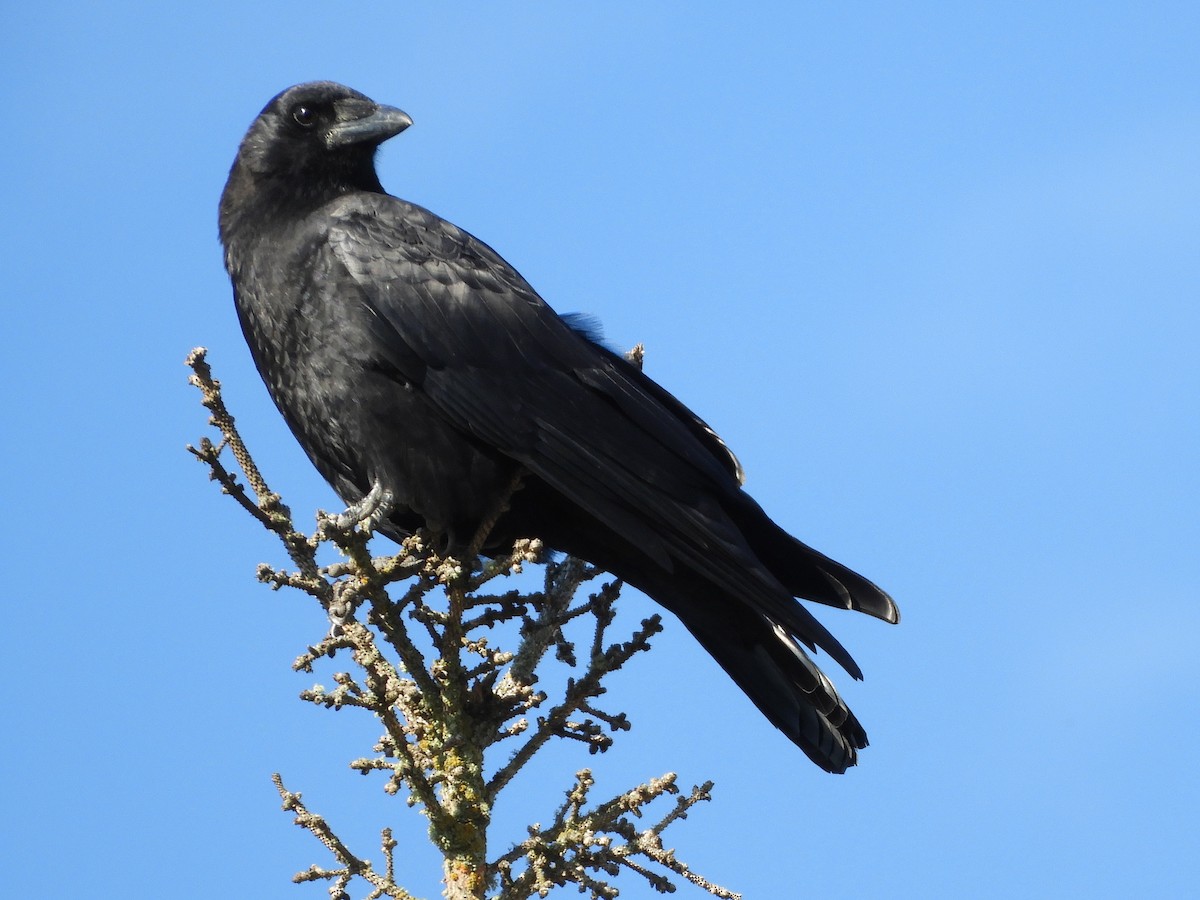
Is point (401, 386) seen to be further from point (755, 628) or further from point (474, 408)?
point (755, 628)

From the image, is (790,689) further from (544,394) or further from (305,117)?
(305,117)

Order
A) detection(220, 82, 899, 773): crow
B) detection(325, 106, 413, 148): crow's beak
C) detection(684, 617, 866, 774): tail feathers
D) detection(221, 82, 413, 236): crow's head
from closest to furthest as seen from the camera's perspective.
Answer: detection(220, 82, 899, 773): crow
detection(684, 617, 866, 774): tail feathers
detection(221, 82, 413, 236): crow's head
detection(325, 106, 413, 148): crow's beak

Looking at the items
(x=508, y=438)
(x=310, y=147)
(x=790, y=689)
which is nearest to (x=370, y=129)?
(x=310, y=147)

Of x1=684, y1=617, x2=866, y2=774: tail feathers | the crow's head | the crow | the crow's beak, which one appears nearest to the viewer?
the crow

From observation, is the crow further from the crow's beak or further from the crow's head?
the crow's beak

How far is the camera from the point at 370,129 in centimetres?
568

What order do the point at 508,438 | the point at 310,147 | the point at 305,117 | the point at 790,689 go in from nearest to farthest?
the point at 508,438
the point at 790,689
the point at 310,147
the point at 305,117

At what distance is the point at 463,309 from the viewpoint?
5.12 meters

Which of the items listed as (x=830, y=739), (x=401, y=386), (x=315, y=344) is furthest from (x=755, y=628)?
(x=315, y=344)

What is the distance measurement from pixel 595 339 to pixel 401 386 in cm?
100

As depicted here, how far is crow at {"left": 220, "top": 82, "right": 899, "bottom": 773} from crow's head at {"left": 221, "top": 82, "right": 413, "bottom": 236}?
25 cm

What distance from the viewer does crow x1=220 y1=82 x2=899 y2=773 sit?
4742 millimetres

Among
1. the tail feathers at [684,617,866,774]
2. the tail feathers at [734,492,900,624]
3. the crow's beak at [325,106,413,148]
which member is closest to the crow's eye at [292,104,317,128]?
the crow's beak at [325,106,413,148]

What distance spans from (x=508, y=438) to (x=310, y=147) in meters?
1.71
